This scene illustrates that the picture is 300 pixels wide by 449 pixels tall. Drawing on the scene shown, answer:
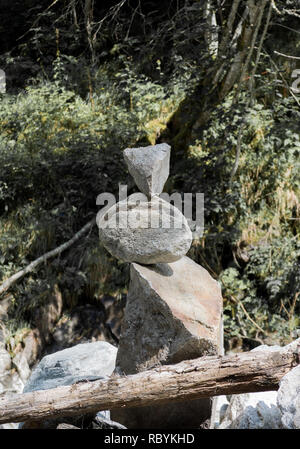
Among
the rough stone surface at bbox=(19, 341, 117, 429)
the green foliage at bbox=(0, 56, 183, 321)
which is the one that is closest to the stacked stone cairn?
the rough stone surface at bbox=(19, 341, 117, 429)

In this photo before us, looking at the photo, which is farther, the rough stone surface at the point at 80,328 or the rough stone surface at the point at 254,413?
the rough stone surface at the point at 80,328

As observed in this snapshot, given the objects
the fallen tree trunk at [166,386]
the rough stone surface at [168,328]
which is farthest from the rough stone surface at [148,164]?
the fallen tree trunk at [166,386]

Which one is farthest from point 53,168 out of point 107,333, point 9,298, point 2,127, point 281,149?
point 281,149

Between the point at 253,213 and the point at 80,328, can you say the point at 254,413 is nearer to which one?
the point at 80,328

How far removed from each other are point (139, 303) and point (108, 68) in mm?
5133

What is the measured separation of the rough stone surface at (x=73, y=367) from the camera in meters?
4.30

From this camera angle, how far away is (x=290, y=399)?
Result: 2.98 metres

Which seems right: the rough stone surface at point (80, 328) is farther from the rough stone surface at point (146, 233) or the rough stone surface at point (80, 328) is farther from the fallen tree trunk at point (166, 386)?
the fallen tree trunk at point (166, 386)

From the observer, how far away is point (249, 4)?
5.83 meters

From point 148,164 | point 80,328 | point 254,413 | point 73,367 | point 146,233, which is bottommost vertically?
point 80,328

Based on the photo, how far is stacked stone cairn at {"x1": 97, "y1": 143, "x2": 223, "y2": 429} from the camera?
3.69 metres

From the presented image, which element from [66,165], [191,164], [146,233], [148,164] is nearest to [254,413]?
[146,233]

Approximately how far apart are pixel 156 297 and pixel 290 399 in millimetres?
1090
